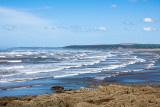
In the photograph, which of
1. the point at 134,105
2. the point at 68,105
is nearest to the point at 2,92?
the point at 68,105

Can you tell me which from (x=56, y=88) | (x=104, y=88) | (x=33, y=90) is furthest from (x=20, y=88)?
(x=104, y=88)

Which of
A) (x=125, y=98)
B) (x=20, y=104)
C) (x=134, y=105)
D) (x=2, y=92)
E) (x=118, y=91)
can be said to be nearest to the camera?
(x=134, y=105)

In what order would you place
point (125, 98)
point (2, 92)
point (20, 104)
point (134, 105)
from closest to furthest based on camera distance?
1. point (134, 105)
2. point (20, 104)
3. point (125, 98)
4. point (2, 92)

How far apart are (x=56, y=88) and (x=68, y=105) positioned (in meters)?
7.48

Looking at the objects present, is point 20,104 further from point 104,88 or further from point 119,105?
point 104,88

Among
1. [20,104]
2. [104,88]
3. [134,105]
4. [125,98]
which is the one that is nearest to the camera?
[134,105]

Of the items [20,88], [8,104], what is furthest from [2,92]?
[8,104]

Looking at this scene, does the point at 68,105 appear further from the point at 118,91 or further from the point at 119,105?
the point at 118,91

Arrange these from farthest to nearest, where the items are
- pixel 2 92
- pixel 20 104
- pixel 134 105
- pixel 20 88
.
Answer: pixel 20 88
pixel 2 92
pixel 20 104
pixel 134 105

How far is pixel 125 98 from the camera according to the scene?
516 inches

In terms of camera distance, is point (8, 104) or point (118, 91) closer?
point (8, 104)

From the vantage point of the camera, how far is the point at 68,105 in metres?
11.8

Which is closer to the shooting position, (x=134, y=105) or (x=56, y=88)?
(x=134, y=105)

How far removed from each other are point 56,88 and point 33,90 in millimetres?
1729
